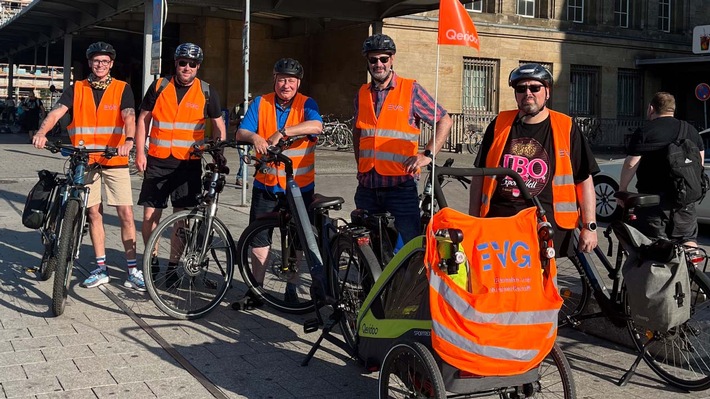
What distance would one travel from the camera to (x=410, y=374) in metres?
3.74

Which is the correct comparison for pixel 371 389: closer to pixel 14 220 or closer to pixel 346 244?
pixel 346 244

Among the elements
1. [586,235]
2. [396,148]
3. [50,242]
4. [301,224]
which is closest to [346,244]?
[301,224]

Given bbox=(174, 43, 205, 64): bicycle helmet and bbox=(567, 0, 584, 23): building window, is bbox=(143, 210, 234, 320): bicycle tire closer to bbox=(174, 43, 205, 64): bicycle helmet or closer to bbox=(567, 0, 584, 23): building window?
bbox=(174, 43, 205, 64): bicycle helmet

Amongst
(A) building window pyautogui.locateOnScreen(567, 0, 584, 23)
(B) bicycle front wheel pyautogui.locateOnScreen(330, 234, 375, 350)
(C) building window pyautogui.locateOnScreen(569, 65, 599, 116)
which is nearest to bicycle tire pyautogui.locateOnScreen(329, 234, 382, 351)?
(B) bicycle front wheel pyautogui.locateOnScreen(330, 234, 375, 350)

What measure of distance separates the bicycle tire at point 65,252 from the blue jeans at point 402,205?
2.16 metres

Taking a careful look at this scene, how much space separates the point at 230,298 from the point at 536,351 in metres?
3.54

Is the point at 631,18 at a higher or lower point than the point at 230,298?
higher

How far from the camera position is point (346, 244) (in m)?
5.08

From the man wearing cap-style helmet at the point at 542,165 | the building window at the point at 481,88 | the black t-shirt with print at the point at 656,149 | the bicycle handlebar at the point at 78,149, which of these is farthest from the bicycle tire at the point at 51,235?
the building window at the point at 481,88

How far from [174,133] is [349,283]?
2385mm

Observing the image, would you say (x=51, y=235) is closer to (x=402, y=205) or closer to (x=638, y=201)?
(x=402, y=205)

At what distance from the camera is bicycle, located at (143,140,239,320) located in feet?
19.2

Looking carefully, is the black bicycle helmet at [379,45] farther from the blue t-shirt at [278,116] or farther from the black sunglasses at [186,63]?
the black sunglasses at [186,63]

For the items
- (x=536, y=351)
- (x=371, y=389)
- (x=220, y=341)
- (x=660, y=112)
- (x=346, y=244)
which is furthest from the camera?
(x=660, y=112)
